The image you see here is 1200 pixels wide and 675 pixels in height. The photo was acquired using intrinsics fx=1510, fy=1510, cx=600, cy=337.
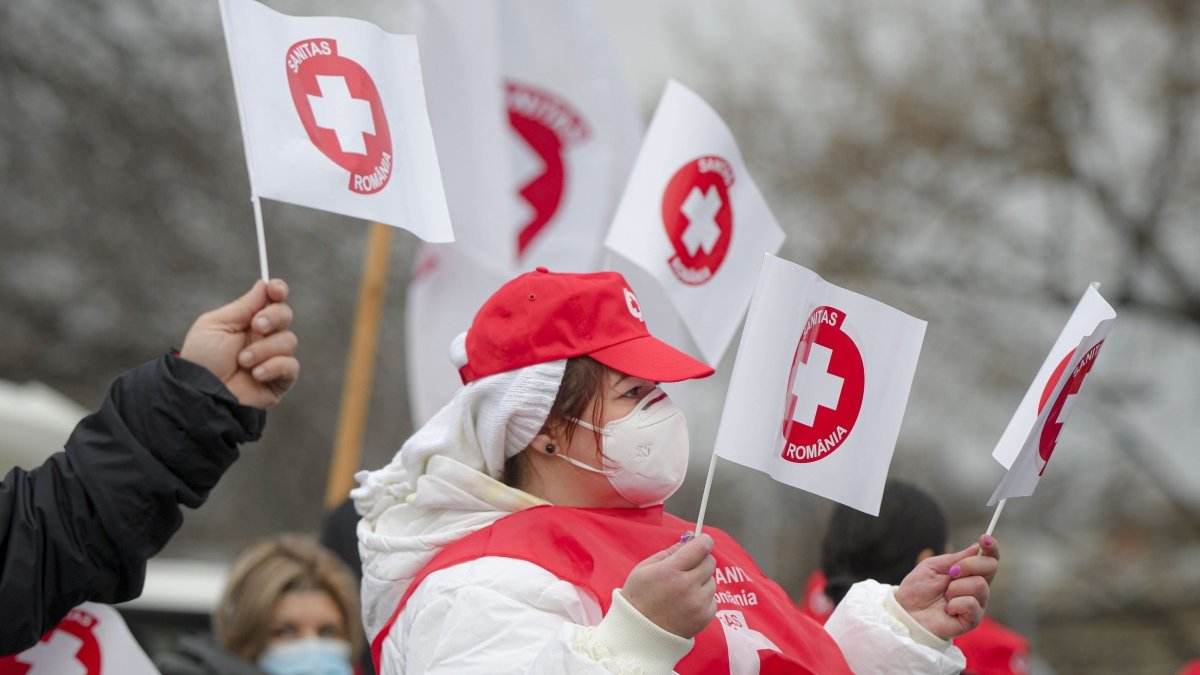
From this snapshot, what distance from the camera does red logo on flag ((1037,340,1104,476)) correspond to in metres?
2.93

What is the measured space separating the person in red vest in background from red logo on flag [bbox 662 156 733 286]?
815mm

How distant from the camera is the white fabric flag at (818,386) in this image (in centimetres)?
272

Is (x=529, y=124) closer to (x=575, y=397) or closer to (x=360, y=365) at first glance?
(x=360, y=365)

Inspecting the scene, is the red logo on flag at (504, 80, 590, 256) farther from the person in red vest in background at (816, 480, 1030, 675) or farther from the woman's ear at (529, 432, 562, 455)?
the woman's ear at (529, 432, 562, 455)

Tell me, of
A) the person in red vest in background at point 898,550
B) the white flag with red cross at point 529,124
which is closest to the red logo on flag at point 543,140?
the white flag with red cross at point 529,124

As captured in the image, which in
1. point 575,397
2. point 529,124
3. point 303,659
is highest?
point 529,124

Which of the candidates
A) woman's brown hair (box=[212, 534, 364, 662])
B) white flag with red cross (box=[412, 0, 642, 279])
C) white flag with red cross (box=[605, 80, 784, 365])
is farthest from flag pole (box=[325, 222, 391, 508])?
white flag with red cross (box=[605, 80, 784, 365])

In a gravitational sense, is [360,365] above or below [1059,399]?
below

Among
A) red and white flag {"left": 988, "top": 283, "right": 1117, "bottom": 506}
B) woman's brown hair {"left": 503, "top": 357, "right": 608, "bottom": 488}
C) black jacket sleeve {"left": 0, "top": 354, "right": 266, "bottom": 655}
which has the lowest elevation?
black jacket sleeve {"left": 0, "top": 354, "right": 266, "bottom": 655}

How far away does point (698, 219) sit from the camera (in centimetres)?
438

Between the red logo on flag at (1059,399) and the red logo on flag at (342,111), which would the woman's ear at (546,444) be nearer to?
the red logo on flag at (342,111)

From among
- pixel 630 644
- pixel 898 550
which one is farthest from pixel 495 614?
pixel 898 550

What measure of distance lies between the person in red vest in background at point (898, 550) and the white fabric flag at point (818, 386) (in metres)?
1.01

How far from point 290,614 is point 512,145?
2.86m
